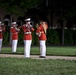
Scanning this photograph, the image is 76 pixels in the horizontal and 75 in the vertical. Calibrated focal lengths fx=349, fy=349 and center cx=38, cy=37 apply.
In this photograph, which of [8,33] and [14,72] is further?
[8,33]

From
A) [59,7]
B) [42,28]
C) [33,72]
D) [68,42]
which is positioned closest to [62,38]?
[68,42]

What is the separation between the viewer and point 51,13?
4841cm

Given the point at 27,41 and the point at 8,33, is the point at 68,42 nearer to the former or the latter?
the point at 8,33

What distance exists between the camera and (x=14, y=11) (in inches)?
1465

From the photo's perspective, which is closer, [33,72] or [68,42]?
[33,72]

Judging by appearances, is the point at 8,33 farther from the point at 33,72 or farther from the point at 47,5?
the point at 33,72

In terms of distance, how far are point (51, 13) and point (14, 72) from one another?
36701mm

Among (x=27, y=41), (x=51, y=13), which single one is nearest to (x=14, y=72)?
(x=27, y=41)

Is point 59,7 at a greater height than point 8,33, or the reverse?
point 59,7

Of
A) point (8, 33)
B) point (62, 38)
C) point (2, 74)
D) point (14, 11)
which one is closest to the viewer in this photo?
point (2, 74)

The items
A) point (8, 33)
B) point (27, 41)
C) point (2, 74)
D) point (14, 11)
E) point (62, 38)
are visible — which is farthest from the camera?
point (62, 38)

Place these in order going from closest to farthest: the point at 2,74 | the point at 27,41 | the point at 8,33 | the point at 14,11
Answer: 1. the point at 2,74
2. the point at 27,41
3. the point at 14,11
4. the point at 8,33

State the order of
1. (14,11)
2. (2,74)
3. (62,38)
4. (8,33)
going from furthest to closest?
1. (62,38)
2. (8,33)
3. (14,11)
4. (2,74)

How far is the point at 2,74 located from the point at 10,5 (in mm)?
26374
